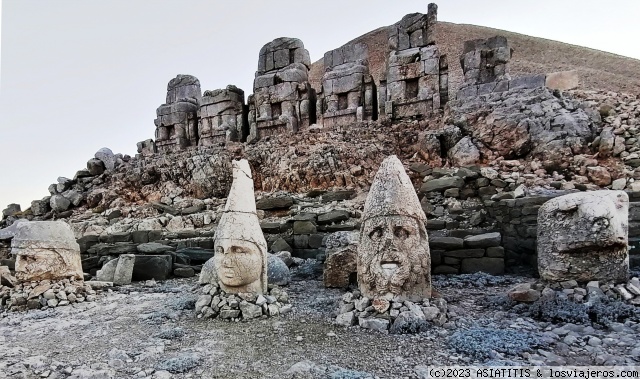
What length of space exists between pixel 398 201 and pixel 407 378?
226cm

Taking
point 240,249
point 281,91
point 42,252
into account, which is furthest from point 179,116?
point 240,249

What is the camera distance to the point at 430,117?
13.6 meters

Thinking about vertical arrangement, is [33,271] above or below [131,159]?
below

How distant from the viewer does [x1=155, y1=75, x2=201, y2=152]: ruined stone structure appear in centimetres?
1877

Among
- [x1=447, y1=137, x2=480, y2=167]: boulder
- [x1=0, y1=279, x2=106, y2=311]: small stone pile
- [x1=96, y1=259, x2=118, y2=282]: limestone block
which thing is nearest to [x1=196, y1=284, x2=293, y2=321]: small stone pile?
[x1=0, y1=279, x2=106, y2=311]: small stone pile

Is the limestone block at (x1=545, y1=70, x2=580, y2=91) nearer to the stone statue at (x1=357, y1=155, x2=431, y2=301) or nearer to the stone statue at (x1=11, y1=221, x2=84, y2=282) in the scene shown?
the stone statue at (x1=357, y1=155, x2=431, y2=301)

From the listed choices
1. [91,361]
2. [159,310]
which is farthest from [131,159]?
[91,361]

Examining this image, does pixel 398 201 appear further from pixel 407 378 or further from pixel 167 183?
pixel 167 183

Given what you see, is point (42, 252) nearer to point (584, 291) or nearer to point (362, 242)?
point (362, 242)

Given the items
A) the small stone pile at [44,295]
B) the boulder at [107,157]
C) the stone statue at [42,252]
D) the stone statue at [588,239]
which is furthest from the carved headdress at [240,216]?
the boulder at [107,157]

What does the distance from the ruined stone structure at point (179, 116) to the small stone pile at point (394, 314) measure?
15.7 m

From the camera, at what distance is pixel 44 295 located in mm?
6430

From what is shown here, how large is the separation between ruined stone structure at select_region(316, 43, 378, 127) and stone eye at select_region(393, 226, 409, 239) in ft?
33.3

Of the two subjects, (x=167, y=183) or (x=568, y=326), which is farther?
(x=167, y=183)
